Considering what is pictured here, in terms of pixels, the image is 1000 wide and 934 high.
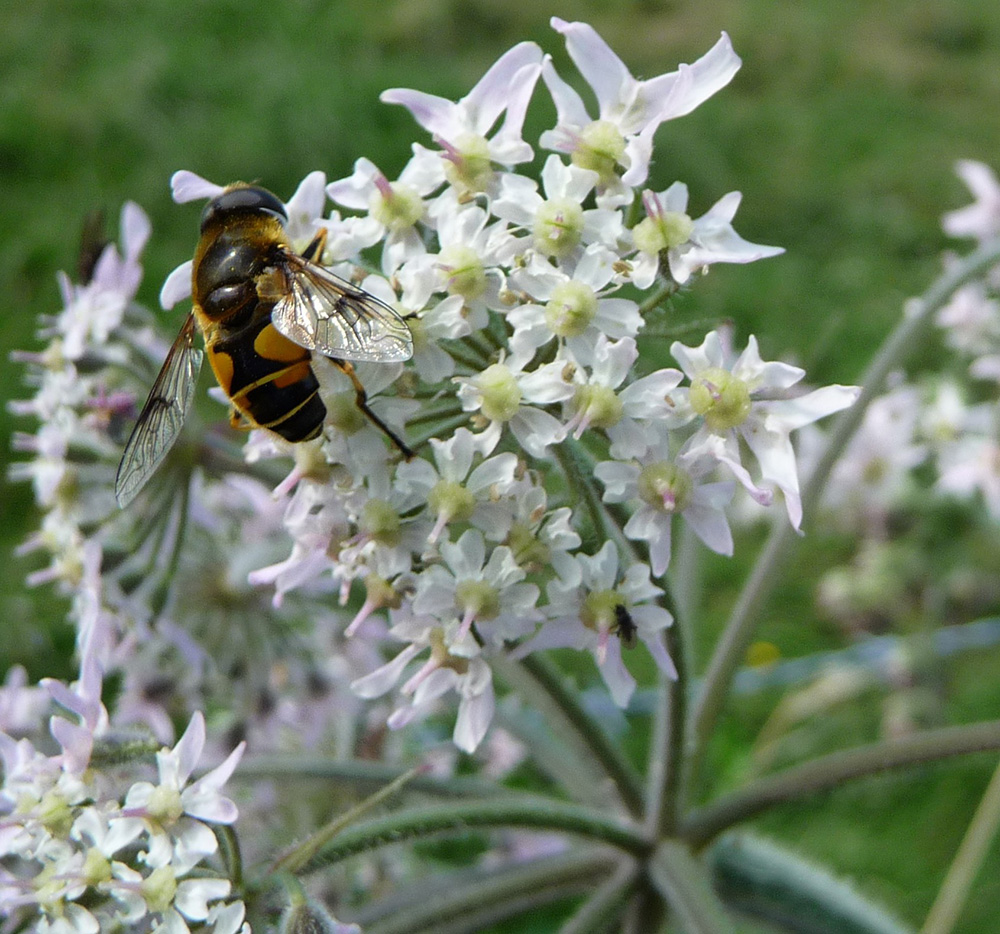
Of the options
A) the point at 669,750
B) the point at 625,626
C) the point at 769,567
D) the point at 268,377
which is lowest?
the point at 669,750

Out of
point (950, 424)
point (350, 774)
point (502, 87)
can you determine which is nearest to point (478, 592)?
point (502, 87)

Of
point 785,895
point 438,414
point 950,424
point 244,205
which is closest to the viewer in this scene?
point 438,414

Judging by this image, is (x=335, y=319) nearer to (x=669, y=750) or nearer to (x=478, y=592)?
(x=478, y=592)

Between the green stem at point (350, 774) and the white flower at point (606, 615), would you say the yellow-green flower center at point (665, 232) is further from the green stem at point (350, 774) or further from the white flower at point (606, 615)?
the green stem at point (350, 774)

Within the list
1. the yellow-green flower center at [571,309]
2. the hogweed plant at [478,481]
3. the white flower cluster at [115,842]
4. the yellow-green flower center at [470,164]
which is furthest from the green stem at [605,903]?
the yellow-green flower center at [470,164]

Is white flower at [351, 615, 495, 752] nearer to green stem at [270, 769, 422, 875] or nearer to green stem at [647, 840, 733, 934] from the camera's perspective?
green stem at [270, 769, 422, 875]

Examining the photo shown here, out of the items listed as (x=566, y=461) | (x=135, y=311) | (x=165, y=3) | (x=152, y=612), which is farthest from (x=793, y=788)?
(x=165, y=3)

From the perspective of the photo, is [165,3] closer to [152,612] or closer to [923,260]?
[923,260]
